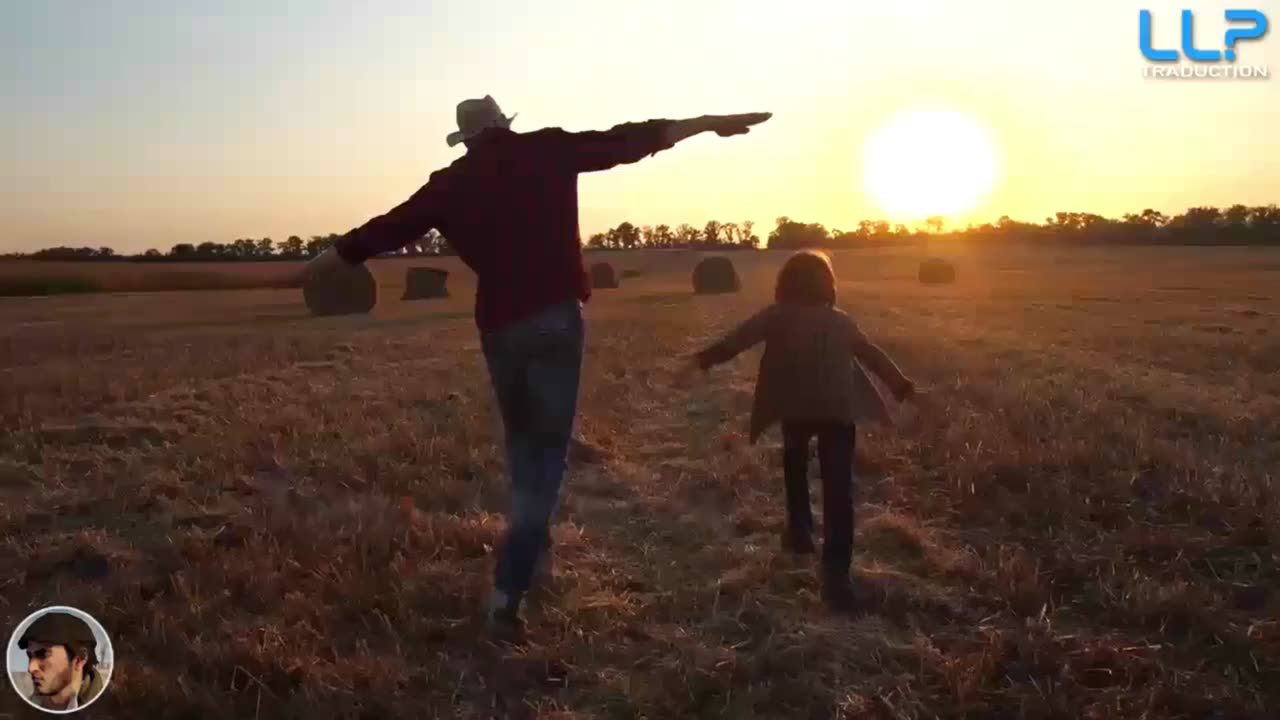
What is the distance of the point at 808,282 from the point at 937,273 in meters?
48.8

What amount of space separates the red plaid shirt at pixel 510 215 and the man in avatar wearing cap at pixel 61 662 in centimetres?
172

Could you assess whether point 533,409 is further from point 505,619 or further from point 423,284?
point 423,284

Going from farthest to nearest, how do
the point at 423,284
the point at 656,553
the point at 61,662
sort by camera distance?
1. the point at 423,284
2. the point at 656,553
3. the point at 61,662

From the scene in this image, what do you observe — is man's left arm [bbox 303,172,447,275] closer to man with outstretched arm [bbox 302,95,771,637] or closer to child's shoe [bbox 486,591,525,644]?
man with outstretched arm [bbox 302,95,771,637]

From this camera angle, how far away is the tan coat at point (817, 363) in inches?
187

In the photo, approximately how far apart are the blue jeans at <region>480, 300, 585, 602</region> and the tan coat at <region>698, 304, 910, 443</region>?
2.87ft

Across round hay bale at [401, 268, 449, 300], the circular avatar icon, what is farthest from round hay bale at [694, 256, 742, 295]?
the circular avatar icon

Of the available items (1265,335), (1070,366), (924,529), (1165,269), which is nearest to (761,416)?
(924,529)

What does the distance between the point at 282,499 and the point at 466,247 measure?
291cm

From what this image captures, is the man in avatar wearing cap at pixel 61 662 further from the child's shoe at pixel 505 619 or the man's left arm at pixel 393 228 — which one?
the man's left arm at pixel 393 228

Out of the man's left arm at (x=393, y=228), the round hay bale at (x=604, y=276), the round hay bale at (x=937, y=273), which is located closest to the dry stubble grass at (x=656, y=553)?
the man's left arm at (x=393, y=228)

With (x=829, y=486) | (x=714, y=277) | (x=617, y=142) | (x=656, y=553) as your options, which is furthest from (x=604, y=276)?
(x=617, y=142)

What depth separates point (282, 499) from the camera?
20.6 ft

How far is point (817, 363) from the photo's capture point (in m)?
4.75
